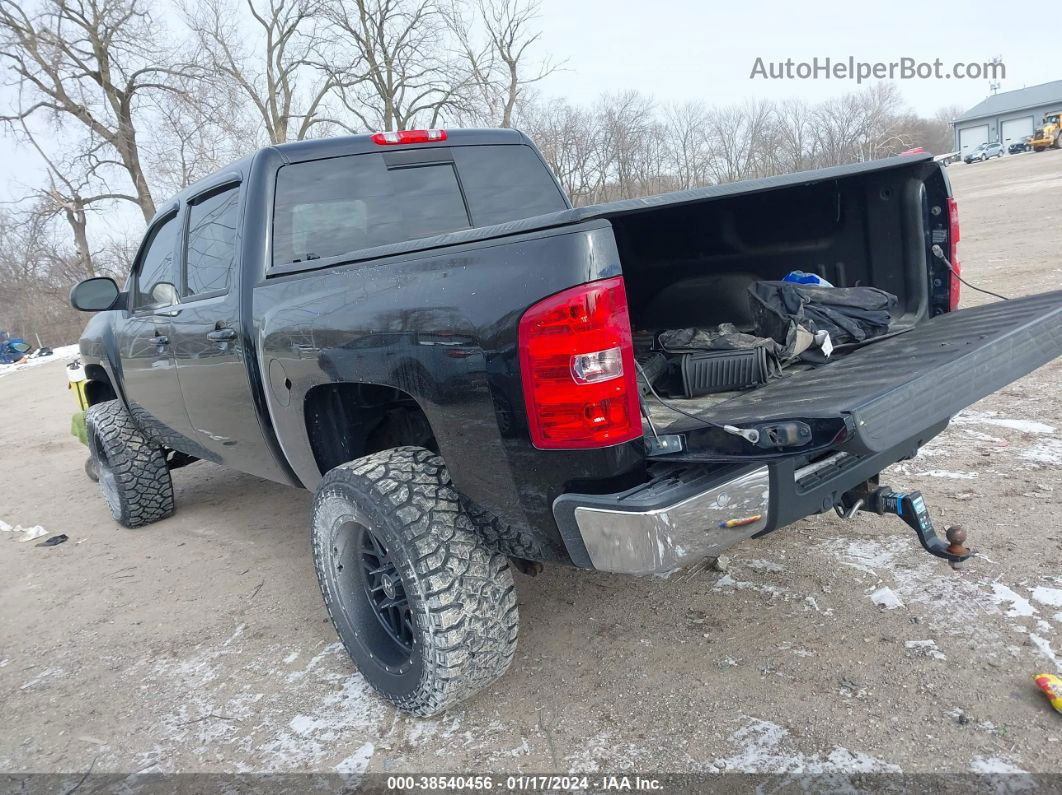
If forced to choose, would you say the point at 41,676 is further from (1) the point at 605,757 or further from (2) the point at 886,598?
(2) the point at 886,598

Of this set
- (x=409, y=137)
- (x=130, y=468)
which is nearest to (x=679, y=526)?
(x=409, y=137)

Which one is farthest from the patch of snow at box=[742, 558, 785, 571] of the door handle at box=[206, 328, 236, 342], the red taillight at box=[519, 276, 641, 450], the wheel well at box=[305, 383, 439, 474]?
the door handle at box=[206, 328, 236, 342]

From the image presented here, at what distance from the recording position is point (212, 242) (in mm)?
3707

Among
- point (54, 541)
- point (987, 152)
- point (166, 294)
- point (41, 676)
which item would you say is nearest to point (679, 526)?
point (41, 676)

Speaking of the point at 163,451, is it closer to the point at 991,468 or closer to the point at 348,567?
the point at 348,567

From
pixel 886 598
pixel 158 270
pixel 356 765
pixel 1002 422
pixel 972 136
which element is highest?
pixel 158 270

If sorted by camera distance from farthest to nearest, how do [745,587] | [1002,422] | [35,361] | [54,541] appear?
[35,361]
[54,541]
[1002,422]
[745,587]

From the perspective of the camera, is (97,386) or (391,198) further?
(97,386)

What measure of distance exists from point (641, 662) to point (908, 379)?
139cm

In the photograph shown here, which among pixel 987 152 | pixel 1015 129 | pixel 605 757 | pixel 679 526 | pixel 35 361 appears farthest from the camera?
pixel 1015 129

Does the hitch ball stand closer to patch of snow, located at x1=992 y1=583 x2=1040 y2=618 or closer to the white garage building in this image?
patch of snow, located at x1=992 y1=583 x2=1040 y2=618

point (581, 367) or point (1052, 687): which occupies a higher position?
point (581, 367)

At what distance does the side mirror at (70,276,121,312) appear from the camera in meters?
4.37

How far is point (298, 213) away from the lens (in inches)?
132
